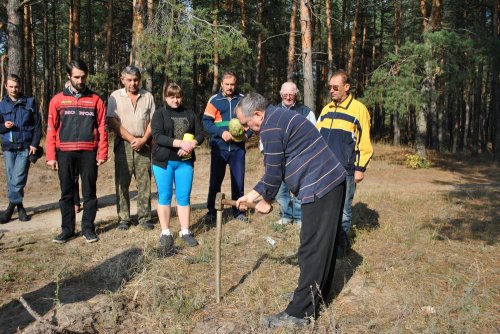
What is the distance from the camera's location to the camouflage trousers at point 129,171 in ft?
18.4

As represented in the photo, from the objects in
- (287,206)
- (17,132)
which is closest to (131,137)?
(17,132)

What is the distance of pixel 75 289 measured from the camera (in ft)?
12.9

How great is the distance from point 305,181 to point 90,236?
3211mm

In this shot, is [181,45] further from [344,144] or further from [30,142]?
[344,144]

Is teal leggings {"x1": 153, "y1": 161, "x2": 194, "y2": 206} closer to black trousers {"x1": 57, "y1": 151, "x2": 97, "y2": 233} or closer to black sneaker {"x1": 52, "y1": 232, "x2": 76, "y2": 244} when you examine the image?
black trousers {"x1": 57, "y1": 151, "x2": 97, "y2": 233}

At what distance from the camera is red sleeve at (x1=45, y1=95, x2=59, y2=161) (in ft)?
16.3

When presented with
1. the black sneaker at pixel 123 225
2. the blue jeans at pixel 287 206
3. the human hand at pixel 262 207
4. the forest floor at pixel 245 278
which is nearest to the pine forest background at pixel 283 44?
the black sneaker at pixel 123 225

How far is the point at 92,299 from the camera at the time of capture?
368cm

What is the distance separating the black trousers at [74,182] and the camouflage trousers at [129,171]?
498 millimetres

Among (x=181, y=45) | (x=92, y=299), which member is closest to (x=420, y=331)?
(x=92, y=299)

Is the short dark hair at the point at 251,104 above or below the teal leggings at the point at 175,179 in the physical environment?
above

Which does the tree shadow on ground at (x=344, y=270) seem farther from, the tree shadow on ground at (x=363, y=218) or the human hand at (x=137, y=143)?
the human hand at (x=137, y=143)

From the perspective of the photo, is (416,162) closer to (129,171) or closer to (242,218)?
(242,218)

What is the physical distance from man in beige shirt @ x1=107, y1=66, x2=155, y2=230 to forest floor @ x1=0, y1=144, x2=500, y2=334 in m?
0.37
